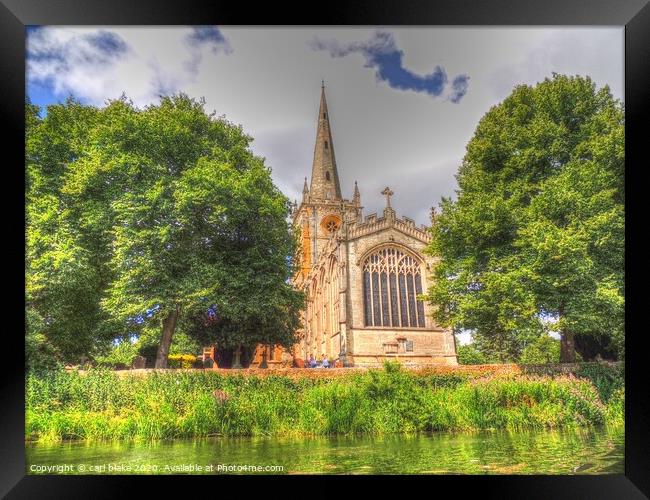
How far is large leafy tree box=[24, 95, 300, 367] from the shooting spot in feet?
38.0

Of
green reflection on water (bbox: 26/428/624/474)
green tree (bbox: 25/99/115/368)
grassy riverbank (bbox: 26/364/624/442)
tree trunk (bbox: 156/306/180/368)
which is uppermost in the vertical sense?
green tree (bbox: 25/99/115/368)

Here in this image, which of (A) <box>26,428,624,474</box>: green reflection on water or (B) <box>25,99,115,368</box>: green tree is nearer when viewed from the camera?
(A) <box>26,428,624,474</box>: green reflection on water

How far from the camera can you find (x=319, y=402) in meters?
10.8

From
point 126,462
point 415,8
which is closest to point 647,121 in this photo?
point 415,8

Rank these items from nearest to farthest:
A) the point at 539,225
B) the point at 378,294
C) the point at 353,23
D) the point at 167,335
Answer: the point at 353,23
the point at 539,225
the point at 167,335
the point at 378,294

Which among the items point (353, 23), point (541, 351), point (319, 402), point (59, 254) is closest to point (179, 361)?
point (59, 254)

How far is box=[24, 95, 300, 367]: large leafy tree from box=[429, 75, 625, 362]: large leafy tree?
5.11 metres

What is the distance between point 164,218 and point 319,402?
5.59 meters

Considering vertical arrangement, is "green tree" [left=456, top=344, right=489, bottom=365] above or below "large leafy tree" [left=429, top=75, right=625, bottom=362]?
below

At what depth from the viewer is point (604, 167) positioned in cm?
1105

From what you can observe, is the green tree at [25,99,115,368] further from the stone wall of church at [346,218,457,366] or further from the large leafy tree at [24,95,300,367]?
the stone wall of church at [346,218,457,366]

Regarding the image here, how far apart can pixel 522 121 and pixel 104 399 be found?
11.8 m

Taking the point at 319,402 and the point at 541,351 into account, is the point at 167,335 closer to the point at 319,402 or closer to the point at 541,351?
the point at 319,402

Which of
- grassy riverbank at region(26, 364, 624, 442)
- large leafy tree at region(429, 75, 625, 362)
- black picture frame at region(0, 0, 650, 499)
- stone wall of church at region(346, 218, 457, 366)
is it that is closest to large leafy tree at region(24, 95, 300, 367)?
grassy riverbank at region(26, 364, 624, 442)
